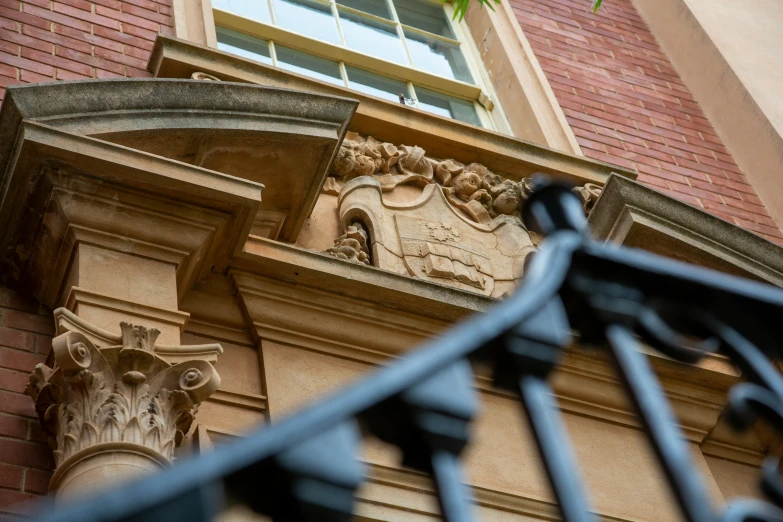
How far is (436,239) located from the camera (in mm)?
5832

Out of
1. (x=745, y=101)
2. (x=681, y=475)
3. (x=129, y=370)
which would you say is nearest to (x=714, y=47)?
(x=745, y=101)

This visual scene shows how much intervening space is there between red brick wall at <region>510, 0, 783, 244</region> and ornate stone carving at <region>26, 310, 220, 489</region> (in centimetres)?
404

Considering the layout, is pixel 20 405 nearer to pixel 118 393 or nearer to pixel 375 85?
pixel 118 393

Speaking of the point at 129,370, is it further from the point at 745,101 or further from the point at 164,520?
the point at 745,101

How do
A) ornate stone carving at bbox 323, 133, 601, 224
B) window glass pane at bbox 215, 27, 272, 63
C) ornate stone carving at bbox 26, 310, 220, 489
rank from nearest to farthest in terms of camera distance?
1. ornate stone carving at bbox 26, 310, 220, 489
2. ornate stone carving at bbox 323, 133, 601, 224
3. window glass pane at bbox 215, 27, 272, 63

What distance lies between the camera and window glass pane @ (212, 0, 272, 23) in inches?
300

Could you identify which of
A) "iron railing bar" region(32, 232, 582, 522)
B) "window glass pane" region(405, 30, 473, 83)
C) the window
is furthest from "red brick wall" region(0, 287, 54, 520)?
"window glass pane" region(405, 30, 473, 83)

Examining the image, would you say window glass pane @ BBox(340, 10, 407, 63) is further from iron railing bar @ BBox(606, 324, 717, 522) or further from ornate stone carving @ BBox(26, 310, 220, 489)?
iron railing bar @ BBox(606, 324, 717, 522)

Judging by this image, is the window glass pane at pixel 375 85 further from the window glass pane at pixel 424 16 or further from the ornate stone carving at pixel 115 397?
the ornate stone carving at pixel 115 397

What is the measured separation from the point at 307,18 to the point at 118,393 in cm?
459

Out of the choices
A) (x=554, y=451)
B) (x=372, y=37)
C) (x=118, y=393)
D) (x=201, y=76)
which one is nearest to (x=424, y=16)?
(x=372, y=37)

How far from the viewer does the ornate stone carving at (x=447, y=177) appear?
6141 mm

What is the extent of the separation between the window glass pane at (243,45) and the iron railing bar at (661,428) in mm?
5759

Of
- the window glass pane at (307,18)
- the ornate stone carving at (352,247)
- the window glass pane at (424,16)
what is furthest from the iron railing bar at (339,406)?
the window glass pane at (424,16)
